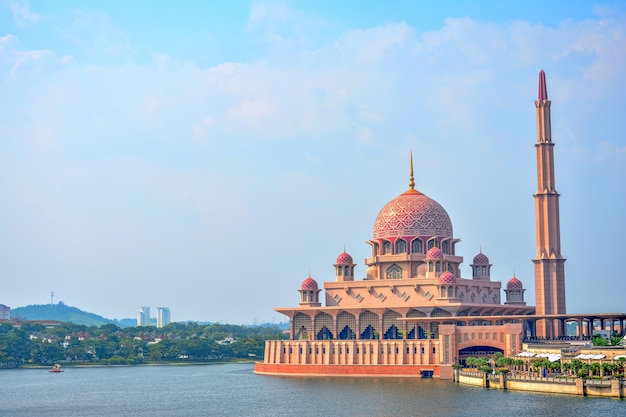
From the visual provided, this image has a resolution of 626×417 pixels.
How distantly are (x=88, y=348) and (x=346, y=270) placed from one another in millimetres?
52596

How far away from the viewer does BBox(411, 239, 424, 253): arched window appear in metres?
117

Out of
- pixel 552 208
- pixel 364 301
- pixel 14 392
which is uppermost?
pixel 552 208

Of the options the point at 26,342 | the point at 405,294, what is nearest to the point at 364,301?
the point at 405,294

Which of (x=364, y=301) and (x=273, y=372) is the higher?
(x=364, y=301)

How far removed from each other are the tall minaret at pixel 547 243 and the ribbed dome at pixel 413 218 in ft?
40.0

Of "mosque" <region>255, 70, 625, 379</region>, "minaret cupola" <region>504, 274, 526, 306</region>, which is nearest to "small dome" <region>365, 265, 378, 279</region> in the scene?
"mosque" <region>255, 70, 625, 379</region>

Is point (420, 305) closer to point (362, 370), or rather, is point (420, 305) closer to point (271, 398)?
point (362, 370)

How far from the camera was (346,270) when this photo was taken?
117812 mm

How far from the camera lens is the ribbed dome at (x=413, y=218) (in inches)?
4619

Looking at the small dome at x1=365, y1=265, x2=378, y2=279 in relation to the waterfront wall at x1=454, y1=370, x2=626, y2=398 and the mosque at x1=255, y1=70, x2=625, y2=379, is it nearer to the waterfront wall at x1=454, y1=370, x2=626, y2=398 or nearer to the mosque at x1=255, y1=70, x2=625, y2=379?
the mosque at x1=255, y1=70, x2=625, y2=379

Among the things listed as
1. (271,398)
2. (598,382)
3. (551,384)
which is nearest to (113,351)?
(271,398)

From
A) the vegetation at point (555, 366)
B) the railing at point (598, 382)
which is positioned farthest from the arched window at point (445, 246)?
the railing at point (598, 382)

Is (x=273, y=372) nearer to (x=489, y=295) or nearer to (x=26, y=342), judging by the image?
(x=489, y=295)

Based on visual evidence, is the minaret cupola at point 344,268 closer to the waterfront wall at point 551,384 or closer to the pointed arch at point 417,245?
the pointed arch at point 417,245
